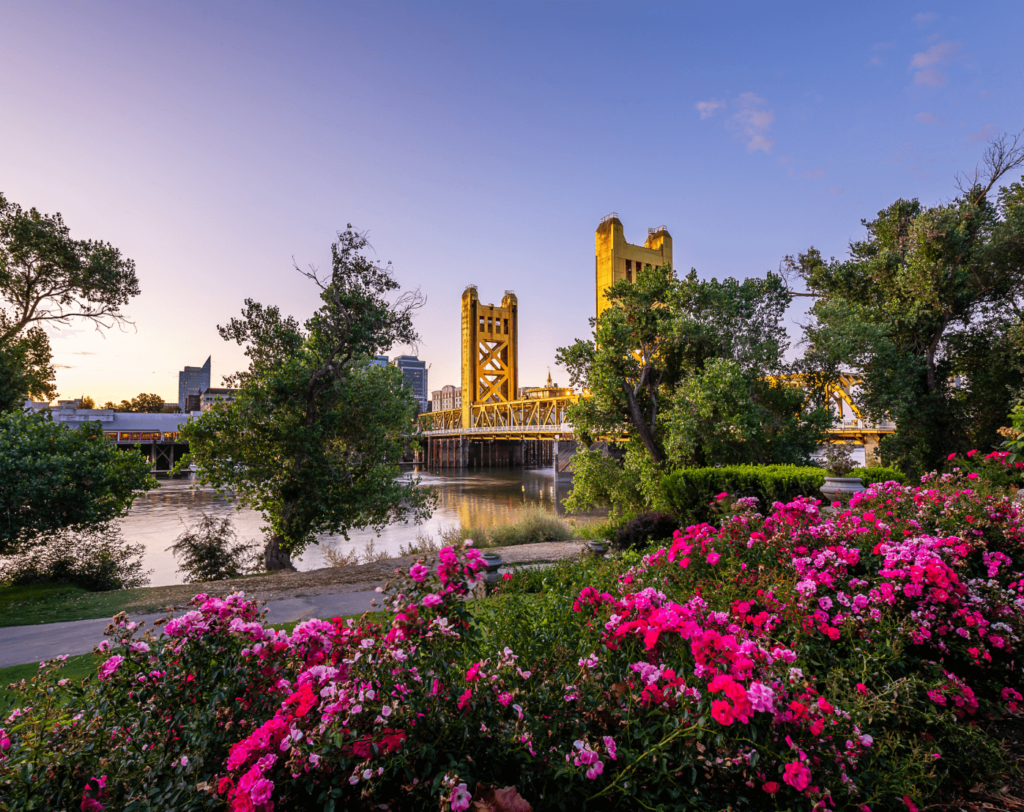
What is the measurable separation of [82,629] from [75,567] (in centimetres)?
528

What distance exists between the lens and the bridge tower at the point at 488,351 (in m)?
61.9

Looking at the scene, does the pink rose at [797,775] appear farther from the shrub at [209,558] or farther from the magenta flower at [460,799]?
the shrub at [209,558]

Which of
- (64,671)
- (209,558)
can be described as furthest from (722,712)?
(209,558)

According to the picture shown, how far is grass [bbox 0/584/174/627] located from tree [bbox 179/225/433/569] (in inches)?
105

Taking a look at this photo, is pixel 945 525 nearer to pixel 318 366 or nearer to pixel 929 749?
pixel 929 749

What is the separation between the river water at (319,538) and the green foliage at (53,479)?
209 centimetres

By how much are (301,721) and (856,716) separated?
7.38ft

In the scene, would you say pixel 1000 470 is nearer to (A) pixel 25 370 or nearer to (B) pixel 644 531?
(B) pixel 644 531

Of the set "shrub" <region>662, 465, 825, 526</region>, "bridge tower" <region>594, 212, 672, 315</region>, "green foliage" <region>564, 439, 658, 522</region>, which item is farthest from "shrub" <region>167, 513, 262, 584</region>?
"bridge tower" <region>594, 212, 672, 315</region>

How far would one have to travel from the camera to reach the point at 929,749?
6.97ft

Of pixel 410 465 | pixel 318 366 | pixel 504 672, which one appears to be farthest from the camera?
pixel 410 465

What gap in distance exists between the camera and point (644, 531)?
8.26m

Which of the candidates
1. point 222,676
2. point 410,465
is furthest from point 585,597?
point 410,465

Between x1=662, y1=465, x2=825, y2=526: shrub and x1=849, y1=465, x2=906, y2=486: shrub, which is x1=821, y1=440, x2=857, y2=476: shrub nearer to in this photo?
x1=849, y1=465, x2=906, y2=486: shrub
